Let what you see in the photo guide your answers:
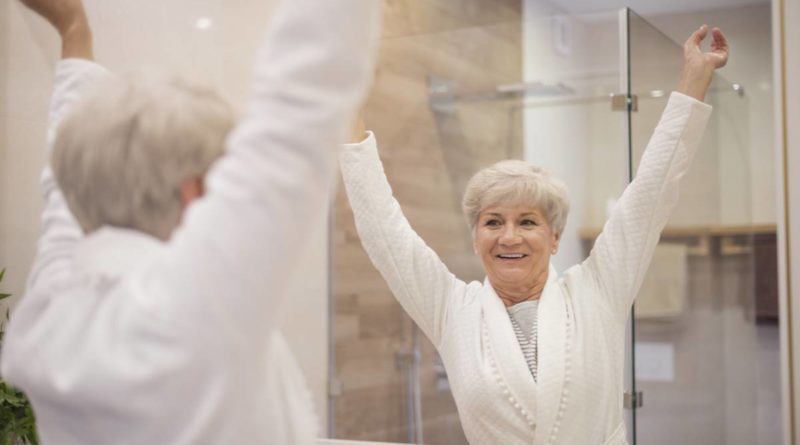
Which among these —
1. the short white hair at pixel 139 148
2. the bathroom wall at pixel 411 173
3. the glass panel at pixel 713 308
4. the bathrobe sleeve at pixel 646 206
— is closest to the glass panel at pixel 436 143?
the bathroom wall at pixel 411 173

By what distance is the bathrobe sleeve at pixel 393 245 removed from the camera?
5.01 ft

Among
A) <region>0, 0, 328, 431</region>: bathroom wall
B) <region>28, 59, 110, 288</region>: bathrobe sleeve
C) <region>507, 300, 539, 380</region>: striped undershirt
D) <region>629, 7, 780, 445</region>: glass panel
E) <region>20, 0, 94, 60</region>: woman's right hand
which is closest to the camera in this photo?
<region>28, 59, 110, 288</region>: bathrobe sleeve

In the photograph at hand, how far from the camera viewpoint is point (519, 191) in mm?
1651

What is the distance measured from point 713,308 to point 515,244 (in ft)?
5.07

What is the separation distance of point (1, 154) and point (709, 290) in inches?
80.6

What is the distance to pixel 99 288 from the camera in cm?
72

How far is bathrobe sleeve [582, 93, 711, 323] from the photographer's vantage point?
4.84 feet

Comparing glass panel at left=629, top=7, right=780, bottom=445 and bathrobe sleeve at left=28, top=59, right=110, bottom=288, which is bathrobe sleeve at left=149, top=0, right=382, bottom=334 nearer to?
bathrobe sleeve at left=28, top=59, right=110, bottom=288

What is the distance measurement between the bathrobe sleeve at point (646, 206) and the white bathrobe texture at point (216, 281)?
0.85 metres

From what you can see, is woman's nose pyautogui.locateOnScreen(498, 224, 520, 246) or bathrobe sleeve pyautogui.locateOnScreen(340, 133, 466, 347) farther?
woman's nose pyautogui.locateOnScreen(498, 224, 520, 246)

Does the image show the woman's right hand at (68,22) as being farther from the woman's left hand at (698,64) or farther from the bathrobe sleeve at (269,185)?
the woman's left hand at (698,64)

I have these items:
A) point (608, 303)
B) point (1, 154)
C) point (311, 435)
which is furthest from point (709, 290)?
point (311, 435)

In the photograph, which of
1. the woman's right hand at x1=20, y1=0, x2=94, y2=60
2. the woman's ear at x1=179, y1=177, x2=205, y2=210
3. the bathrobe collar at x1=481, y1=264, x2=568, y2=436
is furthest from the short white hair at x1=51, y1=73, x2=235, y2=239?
the bathrobe collar at x1=481, y1=264, x2=568, y2=436

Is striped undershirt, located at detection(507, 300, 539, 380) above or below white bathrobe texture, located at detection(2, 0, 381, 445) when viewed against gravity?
below
